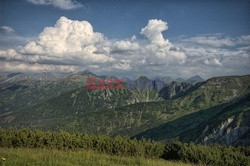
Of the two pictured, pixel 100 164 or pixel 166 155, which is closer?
pixel 100 164

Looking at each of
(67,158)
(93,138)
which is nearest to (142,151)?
(93,138)

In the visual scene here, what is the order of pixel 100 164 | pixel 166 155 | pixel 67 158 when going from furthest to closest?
pixel 166 155
pixel 67 158
pixel 100 164

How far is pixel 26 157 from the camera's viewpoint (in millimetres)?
14344

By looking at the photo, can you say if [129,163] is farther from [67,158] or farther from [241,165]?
[241,165]

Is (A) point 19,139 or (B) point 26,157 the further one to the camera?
(A) point 19,139

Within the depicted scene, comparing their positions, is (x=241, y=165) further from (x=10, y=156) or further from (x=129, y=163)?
(x=10, y=156)

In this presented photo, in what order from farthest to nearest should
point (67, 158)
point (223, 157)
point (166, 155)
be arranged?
point (166, 155) → point (223, 157) → point (67, 158)

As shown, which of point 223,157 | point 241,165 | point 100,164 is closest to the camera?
point 100,164

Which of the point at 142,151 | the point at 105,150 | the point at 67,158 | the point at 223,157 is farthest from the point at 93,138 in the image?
the point at 223,157

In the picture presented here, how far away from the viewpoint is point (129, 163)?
15.5 meters

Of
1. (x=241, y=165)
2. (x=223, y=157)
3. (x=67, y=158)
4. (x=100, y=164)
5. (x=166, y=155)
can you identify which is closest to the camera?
(x=100, y=164)

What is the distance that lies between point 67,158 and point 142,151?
10298mm

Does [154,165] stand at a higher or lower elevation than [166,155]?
higher

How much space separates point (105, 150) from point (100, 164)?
31.4 feet
